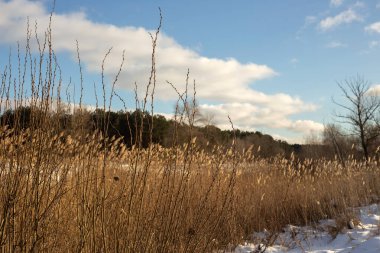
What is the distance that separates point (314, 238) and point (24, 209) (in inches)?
183

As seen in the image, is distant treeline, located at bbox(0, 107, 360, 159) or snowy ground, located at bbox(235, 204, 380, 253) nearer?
distant treeline, located at bbox(0, 107, 360, 159)

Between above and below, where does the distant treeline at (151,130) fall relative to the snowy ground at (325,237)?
above

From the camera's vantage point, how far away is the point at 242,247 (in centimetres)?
534

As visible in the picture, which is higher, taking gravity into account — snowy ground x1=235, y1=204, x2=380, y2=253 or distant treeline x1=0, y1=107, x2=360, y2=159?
distant treeline x1=0, y1=107, x2=360, y2=159

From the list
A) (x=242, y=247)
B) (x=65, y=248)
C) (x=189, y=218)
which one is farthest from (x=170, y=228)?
(x=242, y=247)

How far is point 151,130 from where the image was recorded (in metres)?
2.65

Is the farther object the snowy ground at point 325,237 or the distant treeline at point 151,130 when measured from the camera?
the snowy ground at point 325,237

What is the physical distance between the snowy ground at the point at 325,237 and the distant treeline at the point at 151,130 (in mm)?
1452

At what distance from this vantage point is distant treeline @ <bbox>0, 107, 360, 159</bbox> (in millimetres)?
2828

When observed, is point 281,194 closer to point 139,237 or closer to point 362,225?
point 362,225

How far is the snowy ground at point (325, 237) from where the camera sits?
524cm

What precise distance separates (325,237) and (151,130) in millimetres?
4386

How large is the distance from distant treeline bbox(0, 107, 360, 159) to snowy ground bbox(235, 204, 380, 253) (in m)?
1.45

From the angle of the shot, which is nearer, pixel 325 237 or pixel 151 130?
pixel 151 130
